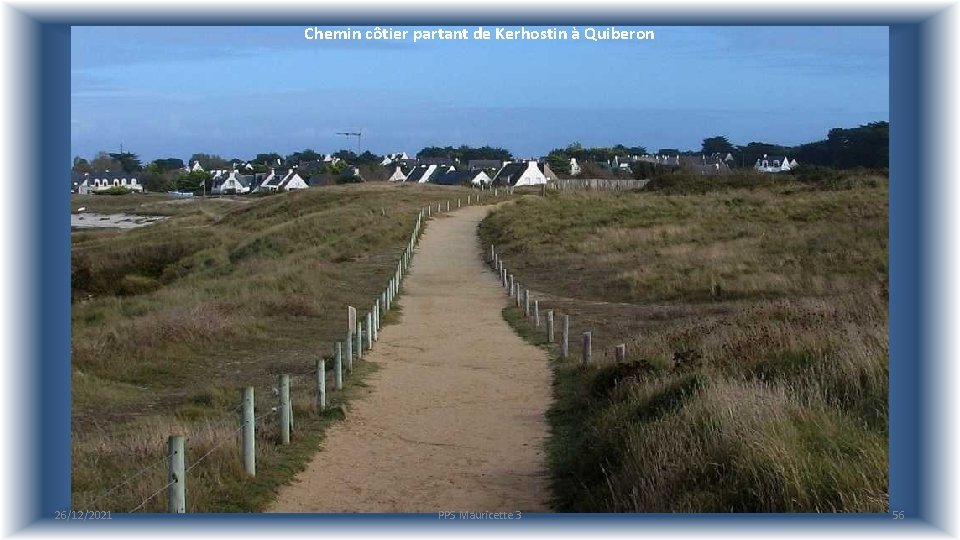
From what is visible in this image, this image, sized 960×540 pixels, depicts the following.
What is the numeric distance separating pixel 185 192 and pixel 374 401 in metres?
99.7

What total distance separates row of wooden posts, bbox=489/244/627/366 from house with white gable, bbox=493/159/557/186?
5422 cm

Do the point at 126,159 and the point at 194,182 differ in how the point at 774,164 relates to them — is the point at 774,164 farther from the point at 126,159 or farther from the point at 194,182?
the point at 194,182

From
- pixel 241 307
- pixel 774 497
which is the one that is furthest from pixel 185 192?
pixel 774 497

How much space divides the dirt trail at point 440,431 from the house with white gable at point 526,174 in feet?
234

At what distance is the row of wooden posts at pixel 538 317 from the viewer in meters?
14.6

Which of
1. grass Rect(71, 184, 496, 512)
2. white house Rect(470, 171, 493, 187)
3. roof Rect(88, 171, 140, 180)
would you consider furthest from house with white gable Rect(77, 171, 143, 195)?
grass Rect(71, 184, 496, 512)

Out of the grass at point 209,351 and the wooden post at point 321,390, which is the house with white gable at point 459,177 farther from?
the wooden post at point 321,390

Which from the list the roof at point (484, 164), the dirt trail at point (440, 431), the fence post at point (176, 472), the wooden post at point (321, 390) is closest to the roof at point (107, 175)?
the roof at point (484, 164)

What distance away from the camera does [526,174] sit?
310ft

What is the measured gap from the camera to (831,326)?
12469mm

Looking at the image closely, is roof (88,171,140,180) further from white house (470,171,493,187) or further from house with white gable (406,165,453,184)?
house with white gable (406,165,453,184)

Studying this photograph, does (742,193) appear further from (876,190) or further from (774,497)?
(774,497)

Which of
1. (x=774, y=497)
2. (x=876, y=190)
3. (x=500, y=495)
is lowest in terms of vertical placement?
(x=500, y=495)

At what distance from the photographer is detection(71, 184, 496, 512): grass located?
840 centimetres
